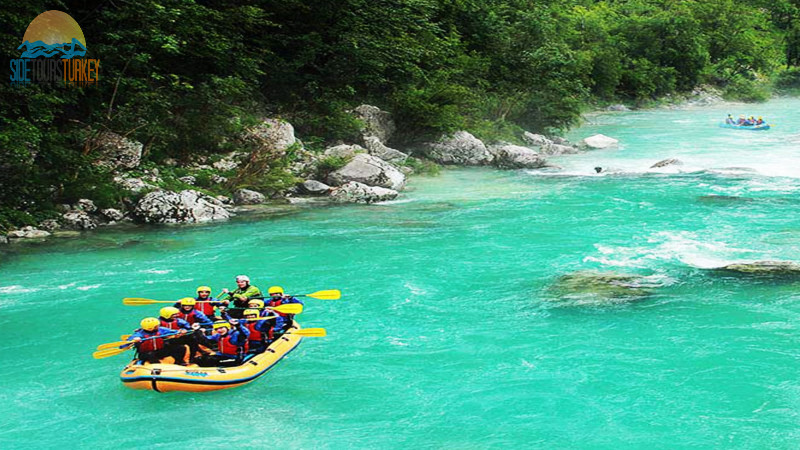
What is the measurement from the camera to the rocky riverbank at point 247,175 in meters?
15.2

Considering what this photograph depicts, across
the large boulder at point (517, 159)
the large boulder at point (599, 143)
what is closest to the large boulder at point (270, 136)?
the large boulder at point (517, 159)

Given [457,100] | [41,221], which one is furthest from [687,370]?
[457,100]

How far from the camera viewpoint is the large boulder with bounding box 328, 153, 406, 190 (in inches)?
728

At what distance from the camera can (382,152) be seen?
71.1 ft

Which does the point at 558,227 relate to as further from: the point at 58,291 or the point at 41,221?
the point at 41,221

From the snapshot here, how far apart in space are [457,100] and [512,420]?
16864 mm

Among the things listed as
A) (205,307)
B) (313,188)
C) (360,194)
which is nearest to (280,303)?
(205,307)

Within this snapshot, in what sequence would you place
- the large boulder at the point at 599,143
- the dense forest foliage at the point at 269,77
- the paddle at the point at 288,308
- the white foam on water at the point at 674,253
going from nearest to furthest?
1. the paddle at the point at 288,308
2. the white foam on water at the point at 674,253
3. the dense forest foliage at the point at 269,77
4. the large boulder at the point at 599,143

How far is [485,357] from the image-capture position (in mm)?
8977

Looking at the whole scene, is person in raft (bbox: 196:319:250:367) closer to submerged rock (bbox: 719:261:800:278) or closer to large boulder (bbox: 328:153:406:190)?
submerged rock (bbox: 719:261:800:278)

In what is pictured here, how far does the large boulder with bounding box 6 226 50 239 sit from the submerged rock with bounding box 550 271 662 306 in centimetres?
949

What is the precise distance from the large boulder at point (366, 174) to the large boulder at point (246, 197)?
85.3 inches

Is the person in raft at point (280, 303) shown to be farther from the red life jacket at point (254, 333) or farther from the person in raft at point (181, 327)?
the person in raft at point (181, 327)

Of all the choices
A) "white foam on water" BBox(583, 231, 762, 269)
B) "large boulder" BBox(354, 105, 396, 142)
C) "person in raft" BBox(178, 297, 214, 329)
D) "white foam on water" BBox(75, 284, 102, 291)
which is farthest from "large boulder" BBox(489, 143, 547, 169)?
"person in raft" BBox(178, 297, 214, 329)
